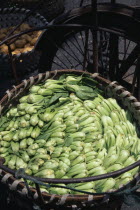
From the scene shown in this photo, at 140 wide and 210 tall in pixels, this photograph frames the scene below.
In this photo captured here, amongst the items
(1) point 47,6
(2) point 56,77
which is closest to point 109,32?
(2) point 56,77

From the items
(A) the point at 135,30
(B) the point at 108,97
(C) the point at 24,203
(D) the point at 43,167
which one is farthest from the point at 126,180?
(A) the point at 135,30

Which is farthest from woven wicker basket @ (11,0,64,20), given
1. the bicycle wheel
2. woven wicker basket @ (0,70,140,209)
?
woven wicker basket @ (0,70,140,209)

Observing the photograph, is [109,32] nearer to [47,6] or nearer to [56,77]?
[56,77]

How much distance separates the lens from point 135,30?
3.30m

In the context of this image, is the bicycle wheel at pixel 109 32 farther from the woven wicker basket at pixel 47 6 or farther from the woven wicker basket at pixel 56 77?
the woven wicker basket at pixel 47 6

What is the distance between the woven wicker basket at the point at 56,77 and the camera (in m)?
2.21

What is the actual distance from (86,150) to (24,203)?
713mm

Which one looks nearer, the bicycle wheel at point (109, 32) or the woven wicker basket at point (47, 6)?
the bicycle wheel at point (109, 32)

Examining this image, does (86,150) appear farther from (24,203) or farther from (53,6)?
(53,6)

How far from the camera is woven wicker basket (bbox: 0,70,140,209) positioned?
221 cm

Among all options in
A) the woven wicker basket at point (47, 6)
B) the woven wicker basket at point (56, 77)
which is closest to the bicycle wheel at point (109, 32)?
the woven wicker basket at point (56, 77)

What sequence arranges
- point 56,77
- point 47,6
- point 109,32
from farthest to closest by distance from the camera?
point 47,6
point 56,77
point 109,32

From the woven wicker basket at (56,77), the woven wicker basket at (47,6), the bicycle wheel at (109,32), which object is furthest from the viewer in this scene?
the woven wicker basket at (47,6)

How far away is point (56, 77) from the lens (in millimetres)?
3418
